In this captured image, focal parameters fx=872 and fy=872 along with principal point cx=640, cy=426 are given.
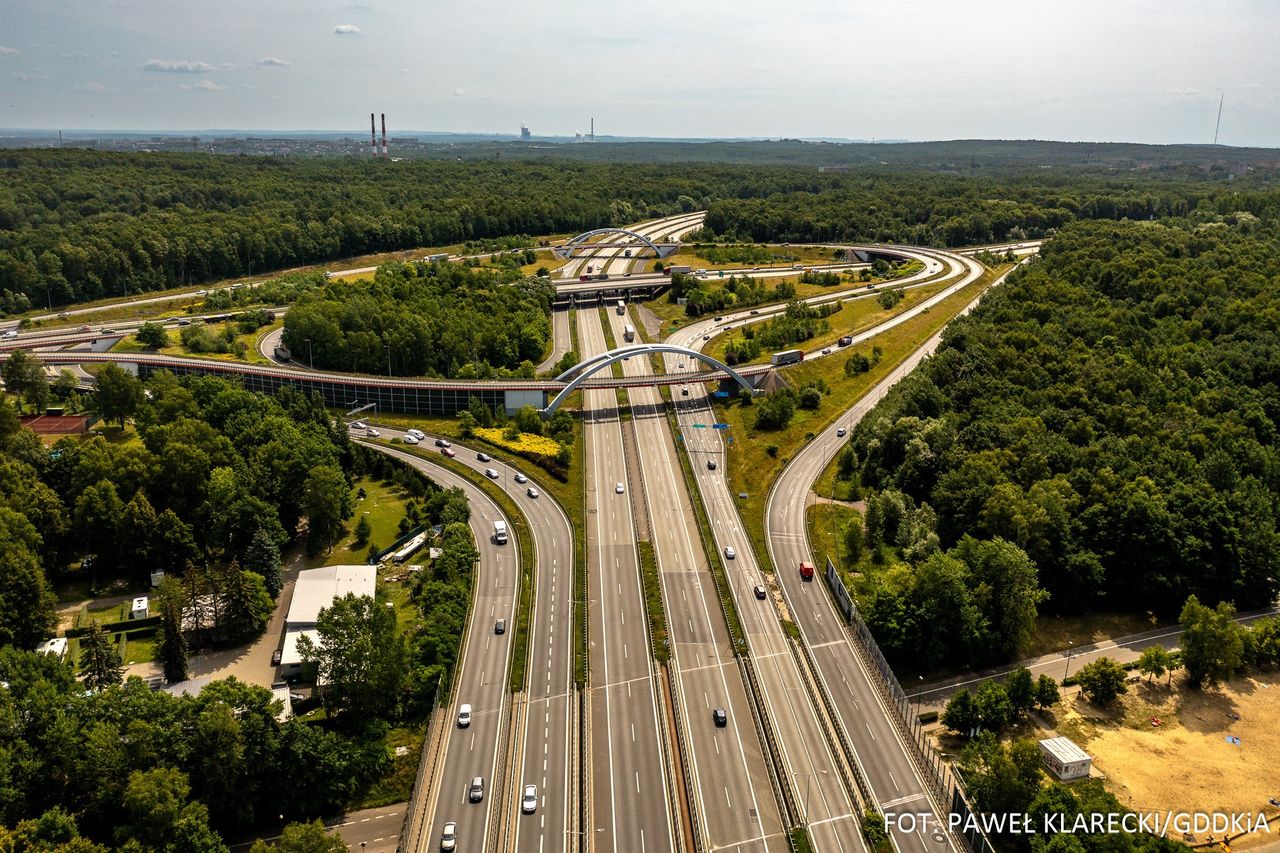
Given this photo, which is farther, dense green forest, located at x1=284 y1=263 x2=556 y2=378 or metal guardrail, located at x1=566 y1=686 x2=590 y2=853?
dense green forest, located at x1=284 y1=263 x2=556 y2=378

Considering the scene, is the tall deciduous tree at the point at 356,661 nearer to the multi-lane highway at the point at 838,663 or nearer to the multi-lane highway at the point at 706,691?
the multi-lane highway at the point at 706,691

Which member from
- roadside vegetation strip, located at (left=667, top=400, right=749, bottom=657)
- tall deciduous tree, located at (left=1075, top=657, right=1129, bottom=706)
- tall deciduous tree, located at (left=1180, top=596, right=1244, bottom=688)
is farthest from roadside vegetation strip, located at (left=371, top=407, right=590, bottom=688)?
tall deciduous tree, located at (left=1180, top=596, right=1244, bottom=688)

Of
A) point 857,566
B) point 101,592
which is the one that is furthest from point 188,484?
point 857,566

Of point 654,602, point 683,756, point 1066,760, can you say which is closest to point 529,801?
point 683,756

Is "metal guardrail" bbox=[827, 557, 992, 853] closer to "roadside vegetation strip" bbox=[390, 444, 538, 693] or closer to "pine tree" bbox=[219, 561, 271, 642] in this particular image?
"roadside vegetation strip" bbox=[390, 444, 538, 693]

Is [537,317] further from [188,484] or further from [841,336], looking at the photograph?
[188,484]
